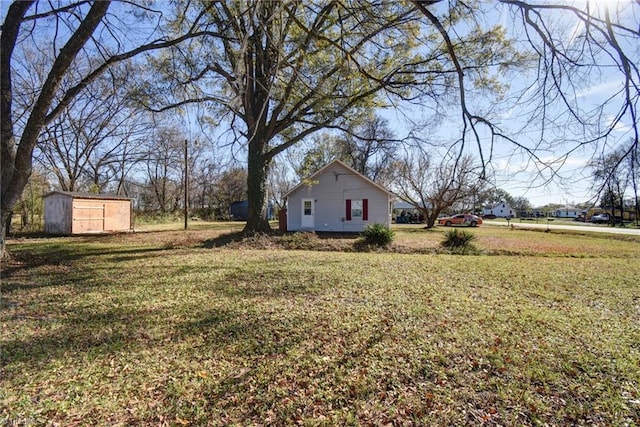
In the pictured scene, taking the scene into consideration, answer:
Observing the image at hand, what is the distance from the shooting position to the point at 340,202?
63.4 ft

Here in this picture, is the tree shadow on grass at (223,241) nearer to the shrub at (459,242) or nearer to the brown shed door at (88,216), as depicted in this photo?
the shrub at (459,242)

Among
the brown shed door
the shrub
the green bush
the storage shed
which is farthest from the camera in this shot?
the brown shed door

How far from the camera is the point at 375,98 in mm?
13023

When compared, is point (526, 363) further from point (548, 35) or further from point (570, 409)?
point (548, 35)

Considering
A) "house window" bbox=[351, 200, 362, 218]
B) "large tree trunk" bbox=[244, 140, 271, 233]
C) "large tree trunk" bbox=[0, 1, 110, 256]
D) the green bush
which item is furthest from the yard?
"house window" bbox=[351, 200, 362, 218]

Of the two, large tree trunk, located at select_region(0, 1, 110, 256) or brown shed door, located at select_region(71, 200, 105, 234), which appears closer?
large tree trunk, located at select_region(0, 1, 110, 256)

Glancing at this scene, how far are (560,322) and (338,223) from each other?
15.3 meters

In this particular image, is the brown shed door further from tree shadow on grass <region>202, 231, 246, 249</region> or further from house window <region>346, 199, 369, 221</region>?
house window <region>346, 199, 369, 221</region>

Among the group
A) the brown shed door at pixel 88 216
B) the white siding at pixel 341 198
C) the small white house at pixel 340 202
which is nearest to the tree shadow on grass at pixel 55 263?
the brown shed door at pixel 88 216

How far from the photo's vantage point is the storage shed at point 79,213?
17281 mm

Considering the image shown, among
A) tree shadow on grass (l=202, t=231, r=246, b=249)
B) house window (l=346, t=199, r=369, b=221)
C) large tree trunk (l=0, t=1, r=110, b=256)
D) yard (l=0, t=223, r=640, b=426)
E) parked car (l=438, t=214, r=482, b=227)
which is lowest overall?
yard (l=0, t=223, r=640, b=426)

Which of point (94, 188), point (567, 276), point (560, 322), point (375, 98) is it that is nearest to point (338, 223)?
point (375, 98)

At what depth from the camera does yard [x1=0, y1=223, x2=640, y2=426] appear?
99.7 inches

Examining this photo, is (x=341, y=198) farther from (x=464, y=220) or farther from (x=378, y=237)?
(x=464, y=220)
